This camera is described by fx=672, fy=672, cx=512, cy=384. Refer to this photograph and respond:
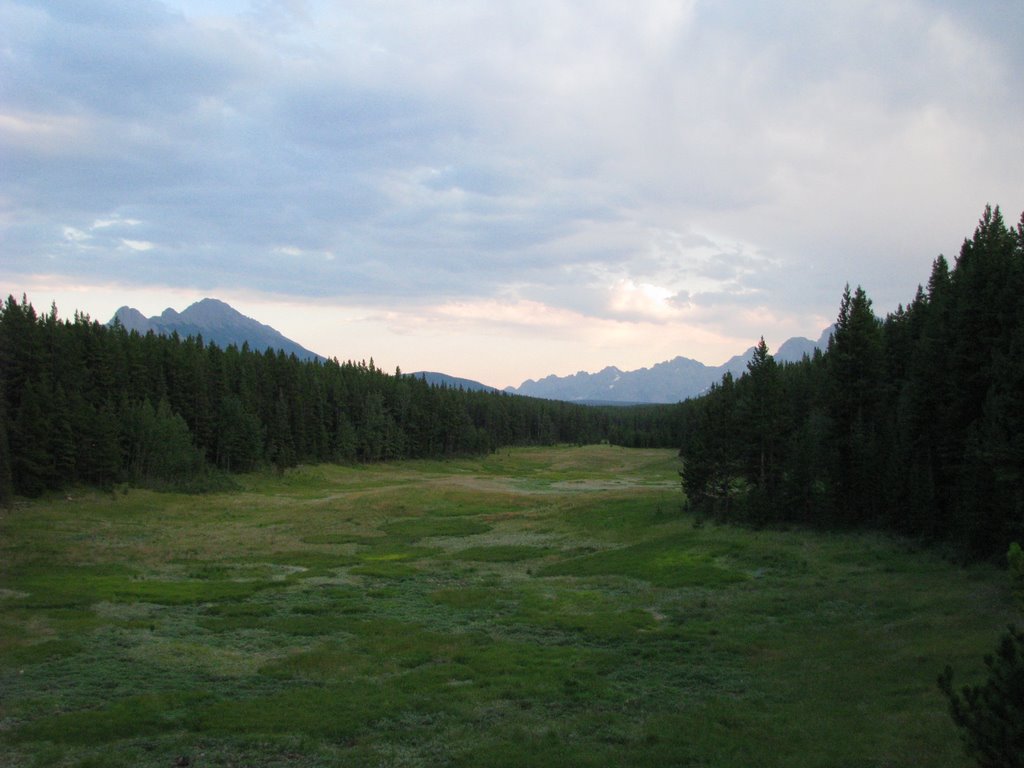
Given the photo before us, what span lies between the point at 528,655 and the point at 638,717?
21.5 ft

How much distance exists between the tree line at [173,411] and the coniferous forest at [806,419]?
269 mm

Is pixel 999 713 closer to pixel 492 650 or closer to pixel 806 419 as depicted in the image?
pixel 492 650

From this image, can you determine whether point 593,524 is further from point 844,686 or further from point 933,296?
point 844,686

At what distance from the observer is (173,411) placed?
331 ft

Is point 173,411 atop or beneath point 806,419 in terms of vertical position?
beneath

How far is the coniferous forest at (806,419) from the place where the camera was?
3347 cm

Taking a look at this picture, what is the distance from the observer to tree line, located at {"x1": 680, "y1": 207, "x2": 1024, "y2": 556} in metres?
30.4

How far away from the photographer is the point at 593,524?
5775cm

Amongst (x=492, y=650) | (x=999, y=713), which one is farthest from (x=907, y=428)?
(x=999, y=713)

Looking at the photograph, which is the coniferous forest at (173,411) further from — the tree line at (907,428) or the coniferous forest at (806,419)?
the tree line at (907,428)

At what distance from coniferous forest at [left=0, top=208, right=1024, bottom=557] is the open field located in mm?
4251

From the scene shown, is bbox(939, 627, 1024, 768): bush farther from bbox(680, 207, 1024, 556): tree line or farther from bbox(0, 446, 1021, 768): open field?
bbox(680, 207, 1024, 556): tree line

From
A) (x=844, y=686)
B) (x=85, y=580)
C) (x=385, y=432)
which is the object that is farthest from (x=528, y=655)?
(x=385, y=432)

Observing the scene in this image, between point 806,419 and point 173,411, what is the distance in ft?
286
